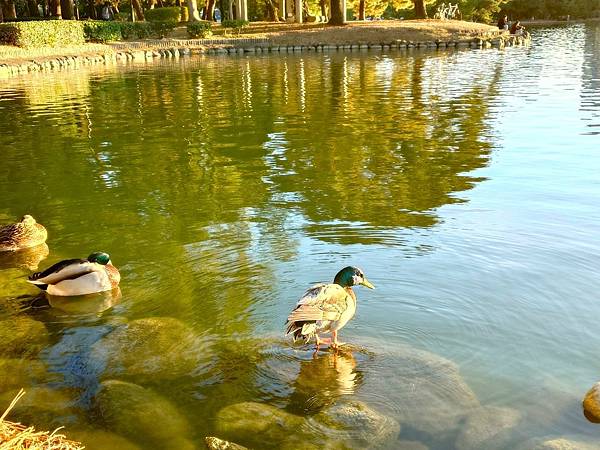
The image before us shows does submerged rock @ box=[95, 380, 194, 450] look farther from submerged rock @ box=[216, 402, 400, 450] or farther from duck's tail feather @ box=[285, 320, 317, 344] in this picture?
duck's tail feather @ box=[285, 320, 317, 344]

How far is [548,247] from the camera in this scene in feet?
28.5

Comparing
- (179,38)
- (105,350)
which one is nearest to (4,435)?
(105,350)

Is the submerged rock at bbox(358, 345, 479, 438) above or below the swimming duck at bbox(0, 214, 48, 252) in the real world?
below

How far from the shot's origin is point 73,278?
7.58 metres

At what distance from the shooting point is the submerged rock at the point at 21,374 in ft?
19.2

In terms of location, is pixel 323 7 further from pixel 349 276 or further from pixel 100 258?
pixel 349 276

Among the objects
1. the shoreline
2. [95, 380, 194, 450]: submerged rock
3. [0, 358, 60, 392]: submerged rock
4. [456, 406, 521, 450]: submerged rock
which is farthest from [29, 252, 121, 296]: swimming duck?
the shoreline

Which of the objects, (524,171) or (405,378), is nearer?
(405,378)

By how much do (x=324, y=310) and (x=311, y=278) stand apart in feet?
6.74

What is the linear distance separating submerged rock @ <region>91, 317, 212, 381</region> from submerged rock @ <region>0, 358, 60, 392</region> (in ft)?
1.58

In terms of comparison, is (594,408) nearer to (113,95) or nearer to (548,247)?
(548,247)

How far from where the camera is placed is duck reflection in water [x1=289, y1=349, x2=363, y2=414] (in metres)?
5.44

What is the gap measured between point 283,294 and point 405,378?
215 cm

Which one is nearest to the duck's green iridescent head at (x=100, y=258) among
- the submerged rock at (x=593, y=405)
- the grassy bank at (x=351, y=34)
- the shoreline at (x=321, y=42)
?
the submerged rock at (x=593, y=405)
